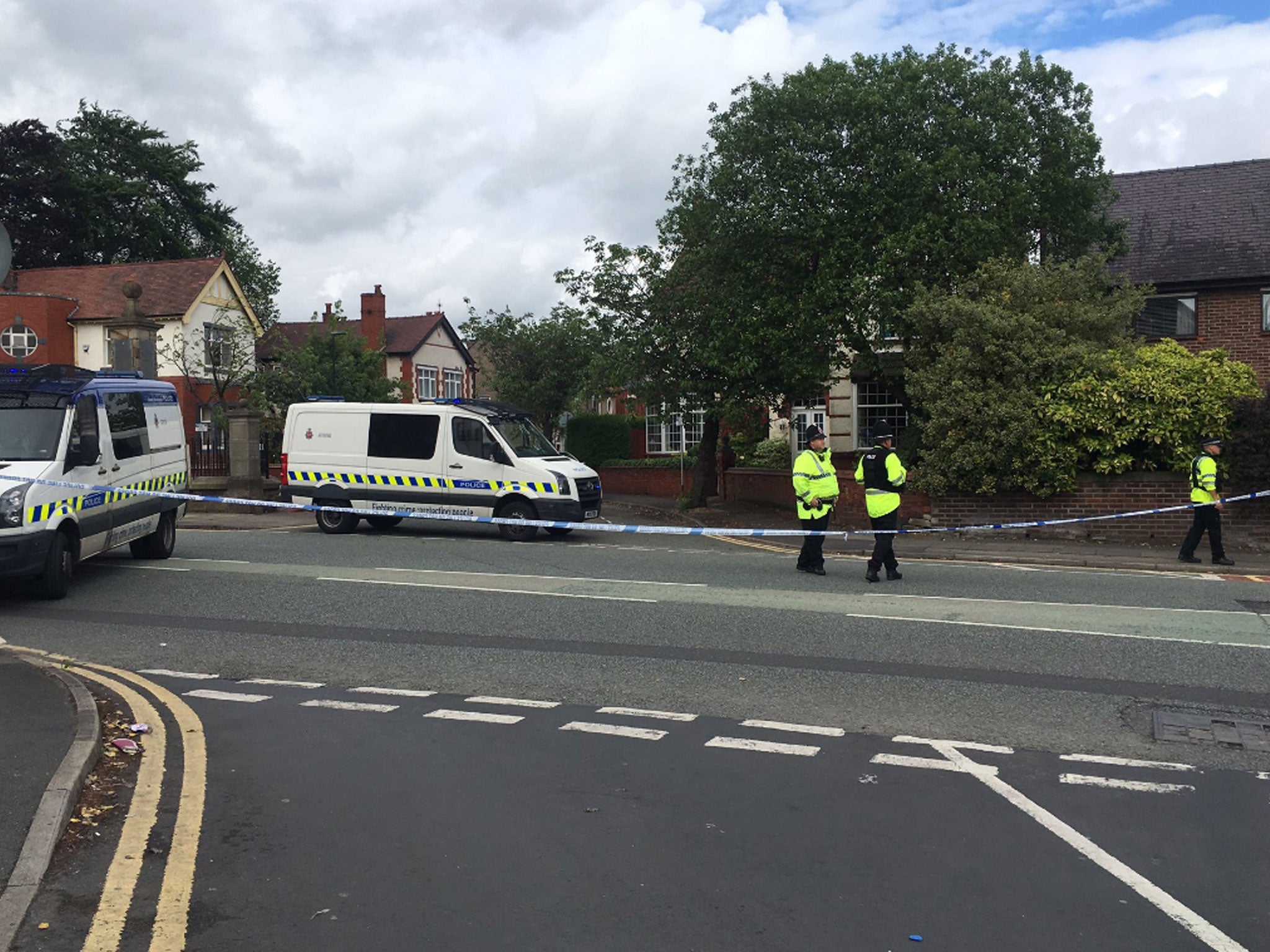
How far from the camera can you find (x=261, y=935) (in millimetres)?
3938

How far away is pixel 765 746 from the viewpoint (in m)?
6.28

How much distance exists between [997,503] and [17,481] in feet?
46.9

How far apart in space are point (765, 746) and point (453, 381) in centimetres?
5804

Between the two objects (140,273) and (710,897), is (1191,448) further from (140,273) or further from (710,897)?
(140,273)

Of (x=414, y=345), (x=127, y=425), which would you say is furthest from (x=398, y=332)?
(x=127, y=425)

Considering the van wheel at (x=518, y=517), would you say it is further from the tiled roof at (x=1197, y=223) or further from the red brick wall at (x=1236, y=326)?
the red brick wall at (x=1236, y=326)

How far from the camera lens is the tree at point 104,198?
46.6 m

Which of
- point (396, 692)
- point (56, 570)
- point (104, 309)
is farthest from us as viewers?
point (104, 309)

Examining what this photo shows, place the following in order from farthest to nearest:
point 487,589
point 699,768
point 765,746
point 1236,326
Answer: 1. point 1236,326
2. point 487,589
3. point 765,746
4. point 699,768

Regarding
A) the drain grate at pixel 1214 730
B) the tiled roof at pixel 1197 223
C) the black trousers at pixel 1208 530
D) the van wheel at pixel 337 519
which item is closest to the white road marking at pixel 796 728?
the drain grate at pixel 1214 730

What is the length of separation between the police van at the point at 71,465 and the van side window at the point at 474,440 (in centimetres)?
514

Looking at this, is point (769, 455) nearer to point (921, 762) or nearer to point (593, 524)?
point (593, 524)

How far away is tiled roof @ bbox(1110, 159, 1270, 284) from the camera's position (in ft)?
83.3

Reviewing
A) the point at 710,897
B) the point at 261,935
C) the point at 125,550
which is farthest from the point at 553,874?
the point at 125,550
